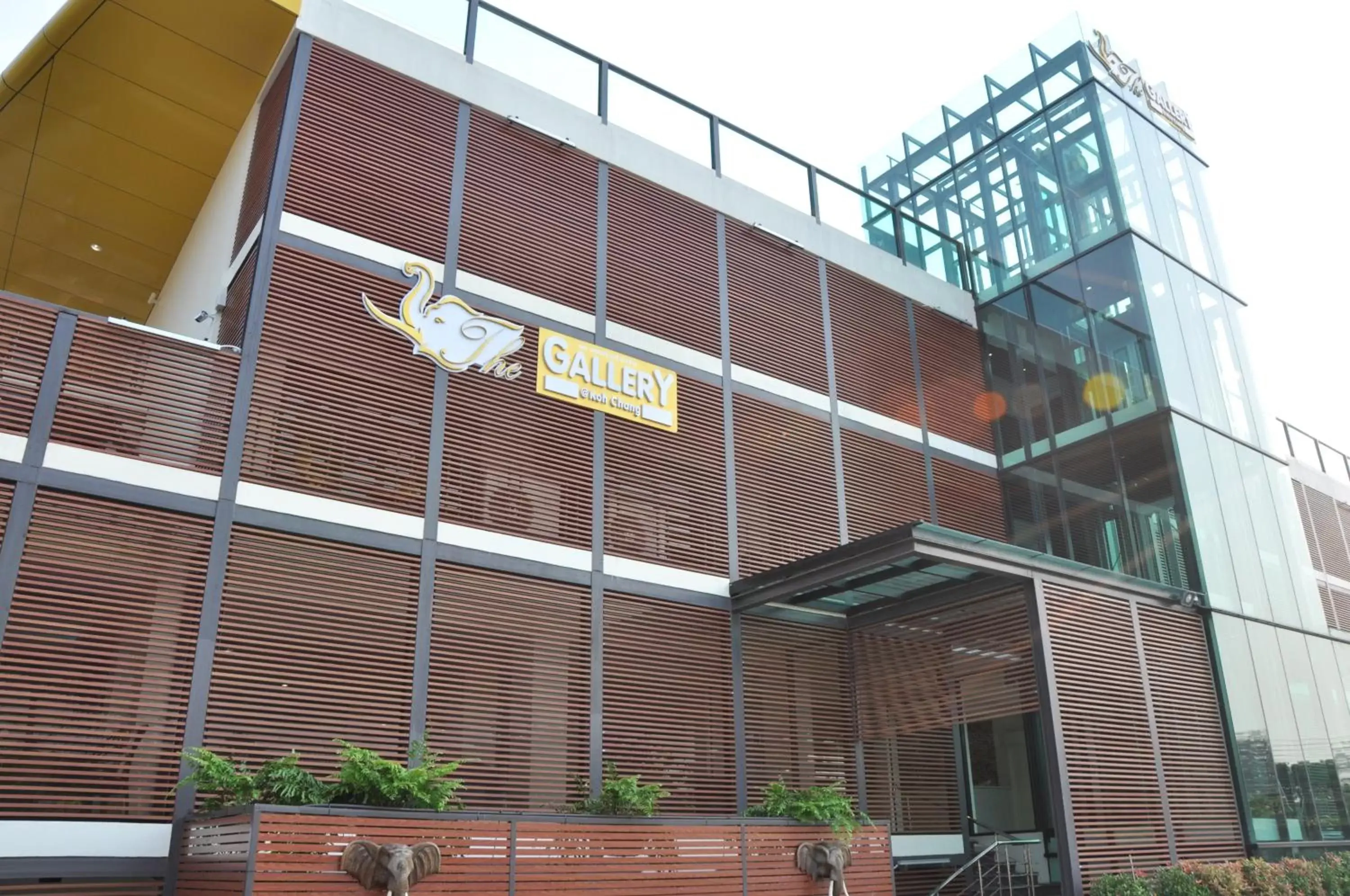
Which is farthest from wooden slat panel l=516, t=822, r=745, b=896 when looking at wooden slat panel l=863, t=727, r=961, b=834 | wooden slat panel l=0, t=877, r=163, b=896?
wooden slat panel l=863, t=727, r=961, b=834

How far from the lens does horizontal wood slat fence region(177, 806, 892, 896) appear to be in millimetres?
8922

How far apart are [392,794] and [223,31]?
10.7 metres

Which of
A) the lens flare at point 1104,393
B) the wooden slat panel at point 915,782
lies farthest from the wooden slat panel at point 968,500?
the wooden slat panel at point 915,782

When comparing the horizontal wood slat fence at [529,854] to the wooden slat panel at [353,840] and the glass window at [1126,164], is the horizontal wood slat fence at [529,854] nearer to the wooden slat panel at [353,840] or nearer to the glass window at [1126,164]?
the wooden slat panel at [353,840]

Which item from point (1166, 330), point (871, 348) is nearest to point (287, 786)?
point (871, 348)

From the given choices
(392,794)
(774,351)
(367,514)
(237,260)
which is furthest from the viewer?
(774,351)

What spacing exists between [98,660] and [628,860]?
5.85m

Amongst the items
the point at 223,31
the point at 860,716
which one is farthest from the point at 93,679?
the point at 860,716

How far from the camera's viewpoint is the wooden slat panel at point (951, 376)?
20047 mm

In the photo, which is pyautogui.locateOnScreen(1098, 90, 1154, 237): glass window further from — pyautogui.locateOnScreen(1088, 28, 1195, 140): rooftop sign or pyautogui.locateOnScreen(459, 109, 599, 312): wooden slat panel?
pyautogui.locateOnScreen(459, 109, 599, 312): wooden slat panel

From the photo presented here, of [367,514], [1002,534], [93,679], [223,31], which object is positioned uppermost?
[223,31]

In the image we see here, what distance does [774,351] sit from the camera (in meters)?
18.0

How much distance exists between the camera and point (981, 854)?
1441 centimetres

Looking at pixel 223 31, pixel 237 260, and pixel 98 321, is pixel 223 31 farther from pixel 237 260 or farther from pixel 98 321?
pixel 98 321
